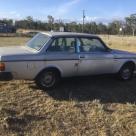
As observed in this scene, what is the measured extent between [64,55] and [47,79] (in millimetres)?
791

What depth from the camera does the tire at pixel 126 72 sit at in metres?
11.1

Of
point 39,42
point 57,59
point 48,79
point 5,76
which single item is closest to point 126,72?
point 57,59

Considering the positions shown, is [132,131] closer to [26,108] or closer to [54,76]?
[26,108]

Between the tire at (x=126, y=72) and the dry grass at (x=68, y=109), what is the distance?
0.69m

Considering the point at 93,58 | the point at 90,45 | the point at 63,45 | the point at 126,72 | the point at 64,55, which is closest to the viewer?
the point at 64,55

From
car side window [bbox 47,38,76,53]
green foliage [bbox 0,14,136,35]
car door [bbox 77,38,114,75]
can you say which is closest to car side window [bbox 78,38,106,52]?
car door [bbox 77,38,114,75]

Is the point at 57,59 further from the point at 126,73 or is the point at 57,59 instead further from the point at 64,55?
the point at 126,73

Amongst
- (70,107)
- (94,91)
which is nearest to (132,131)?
(70,107)

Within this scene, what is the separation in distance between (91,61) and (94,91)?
0.92 metres

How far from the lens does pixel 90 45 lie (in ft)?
33.3

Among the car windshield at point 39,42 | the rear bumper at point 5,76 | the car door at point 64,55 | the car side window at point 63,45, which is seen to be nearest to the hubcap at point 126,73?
the car door at point 64,55

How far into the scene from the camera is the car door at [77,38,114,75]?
9.81 metres

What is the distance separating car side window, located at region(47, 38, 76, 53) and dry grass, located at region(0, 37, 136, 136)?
1051 millimetres

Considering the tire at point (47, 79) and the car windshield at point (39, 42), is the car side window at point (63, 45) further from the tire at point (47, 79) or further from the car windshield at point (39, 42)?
the tire at point (47, 79)
